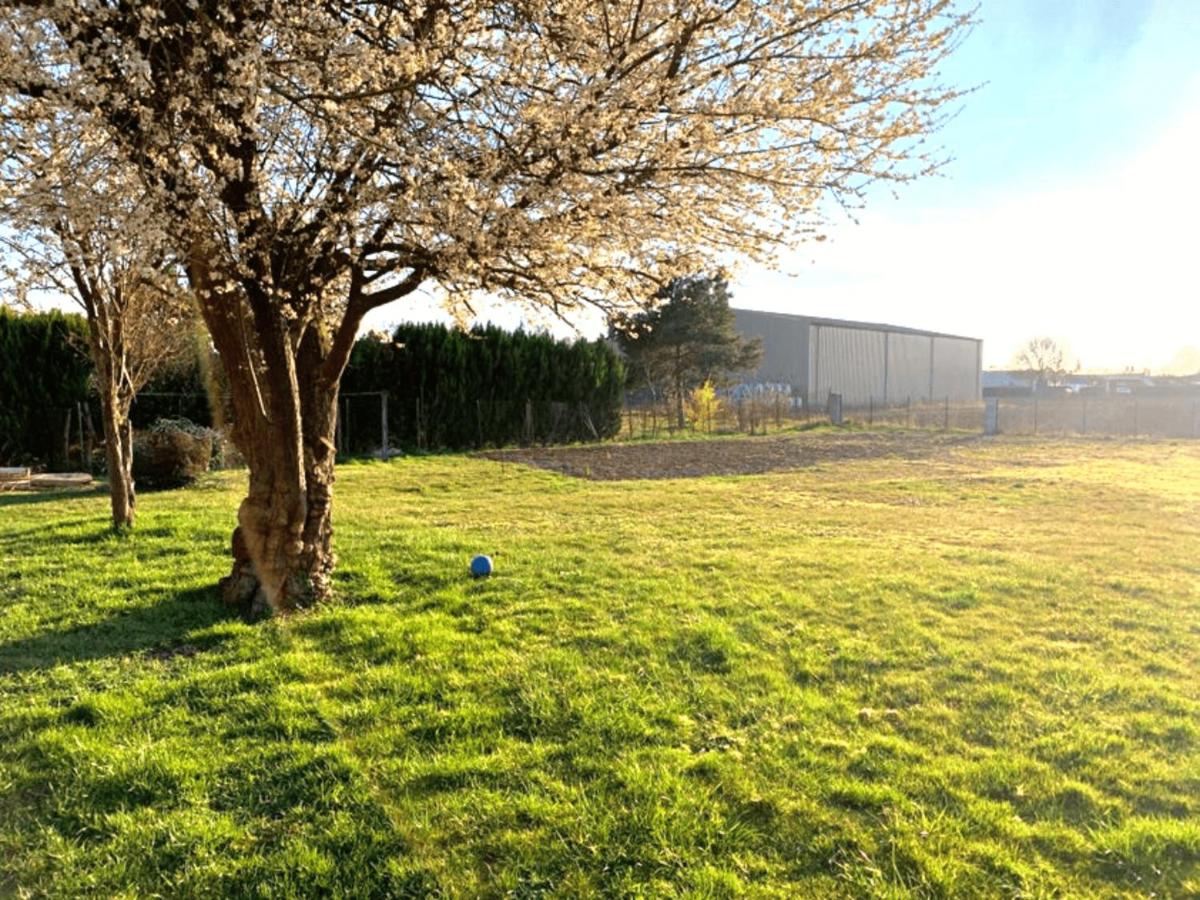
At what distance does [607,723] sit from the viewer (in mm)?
3365

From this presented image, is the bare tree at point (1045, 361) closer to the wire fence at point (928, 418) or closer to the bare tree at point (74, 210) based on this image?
the wire fence at point (928, 418)

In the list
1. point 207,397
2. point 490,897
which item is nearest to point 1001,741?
point 490,897

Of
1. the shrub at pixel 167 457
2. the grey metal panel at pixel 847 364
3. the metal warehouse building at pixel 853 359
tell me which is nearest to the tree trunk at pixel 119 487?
the shrub at pixel 167 457

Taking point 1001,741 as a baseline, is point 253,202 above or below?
above

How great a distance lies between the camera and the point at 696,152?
429 cm

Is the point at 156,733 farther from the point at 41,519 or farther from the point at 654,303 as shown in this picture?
the point at 41,519

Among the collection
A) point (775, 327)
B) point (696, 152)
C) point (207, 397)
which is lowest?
point (207, 397)

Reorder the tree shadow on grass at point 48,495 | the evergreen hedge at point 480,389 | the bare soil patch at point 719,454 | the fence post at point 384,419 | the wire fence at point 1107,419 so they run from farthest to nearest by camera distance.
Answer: the wire fence at point 1107,419, the evergreen hedge at point 480,389, the fence post at point 384,419, the bare soil patch at point 719,454, the tree shadow on grass at point 48,495

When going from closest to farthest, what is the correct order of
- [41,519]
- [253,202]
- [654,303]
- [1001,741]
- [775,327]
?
[1001,741] → [253,202] → [654,303] → [41,519] → [775,327]

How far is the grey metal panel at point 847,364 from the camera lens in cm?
3931

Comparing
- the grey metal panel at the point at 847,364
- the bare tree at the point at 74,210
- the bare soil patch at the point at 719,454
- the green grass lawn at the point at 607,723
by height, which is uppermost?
the grey metal panel at the point at 847,364

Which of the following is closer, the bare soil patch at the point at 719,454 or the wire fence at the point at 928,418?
the bare soil patch at the point at 719,454

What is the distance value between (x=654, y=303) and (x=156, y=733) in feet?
14.0

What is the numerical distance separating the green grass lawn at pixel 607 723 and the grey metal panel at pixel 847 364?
33.2m
